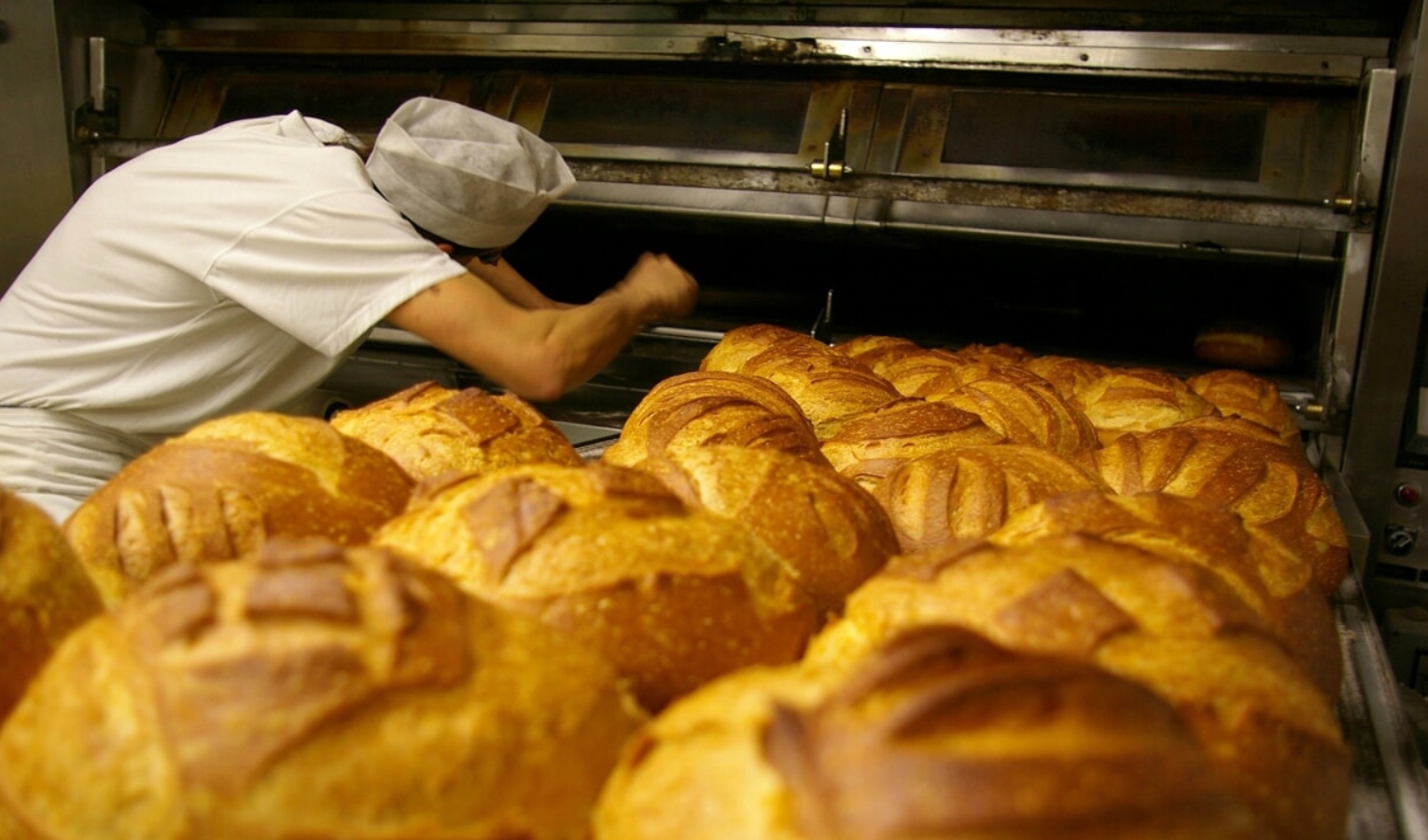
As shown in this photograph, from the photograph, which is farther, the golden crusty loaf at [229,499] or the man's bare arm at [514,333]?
the man's bare arm at [514,333]

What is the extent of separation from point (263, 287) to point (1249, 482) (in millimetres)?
2036

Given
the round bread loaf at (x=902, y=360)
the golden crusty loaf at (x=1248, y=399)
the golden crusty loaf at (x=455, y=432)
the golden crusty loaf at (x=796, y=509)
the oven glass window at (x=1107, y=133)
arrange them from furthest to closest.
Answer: the oven glass window at (x=1107, y=133), the round bread loaf at (x=902, y=360), the golden crusty loaf at (x=1248, y=399), the golden crusty loaf at (x=455, y=432), the golden crusty loaf at (x=796, y=509)

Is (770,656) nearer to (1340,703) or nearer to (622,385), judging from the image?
(1340,703)

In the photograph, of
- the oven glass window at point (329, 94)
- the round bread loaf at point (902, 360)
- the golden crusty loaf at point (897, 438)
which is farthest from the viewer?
the oven glass window at point (329, 94)

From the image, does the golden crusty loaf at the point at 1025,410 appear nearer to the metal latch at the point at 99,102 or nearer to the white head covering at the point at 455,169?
the white head covering at the point at 455,169

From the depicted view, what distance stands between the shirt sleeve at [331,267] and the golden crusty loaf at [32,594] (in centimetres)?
133

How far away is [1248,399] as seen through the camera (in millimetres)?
2828

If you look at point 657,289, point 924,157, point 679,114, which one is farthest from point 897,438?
point 679,114

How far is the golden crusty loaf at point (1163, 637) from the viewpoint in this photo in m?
0.86

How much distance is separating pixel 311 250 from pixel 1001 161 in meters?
2.22

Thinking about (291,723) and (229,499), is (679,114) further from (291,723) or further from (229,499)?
(291,723)

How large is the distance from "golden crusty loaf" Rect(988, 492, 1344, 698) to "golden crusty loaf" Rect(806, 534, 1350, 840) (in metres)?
0.14

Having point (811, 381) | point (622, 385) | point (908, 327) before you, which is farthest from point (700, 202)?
point (811, 381)

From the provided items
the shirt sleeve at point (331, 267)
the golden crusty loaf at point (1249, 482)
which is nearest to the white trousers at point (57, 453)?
the shirt sleeve at point (331, 267)
